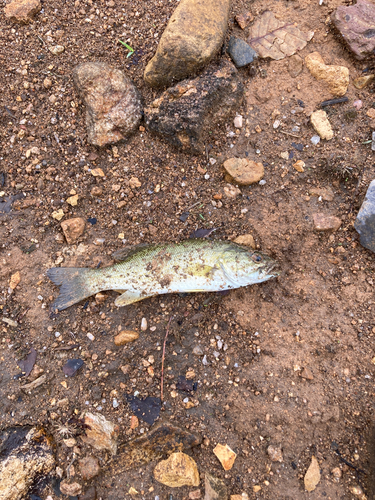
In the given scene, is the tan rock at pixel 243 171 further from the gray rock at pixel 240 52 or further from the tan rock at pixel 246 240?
the gray rock at pixel 240 52

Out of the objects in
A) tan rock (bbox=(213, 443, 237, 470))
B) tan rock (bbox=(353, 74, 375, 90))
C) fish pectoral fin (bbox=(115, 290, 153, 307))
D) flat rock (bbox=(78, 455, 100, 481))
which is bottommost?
tan rock (bbox=(213, 443, 237, 470))

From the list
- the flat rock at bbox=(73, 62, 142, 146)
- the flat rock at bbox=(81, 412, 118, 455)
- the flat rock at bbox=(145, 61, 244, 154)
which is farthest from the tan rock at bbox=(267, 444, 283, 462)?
the flat rock at bbox=(73, 62, 142, 146)

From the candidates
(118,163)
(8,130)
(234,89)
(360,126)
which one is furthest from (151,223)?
(360,126)

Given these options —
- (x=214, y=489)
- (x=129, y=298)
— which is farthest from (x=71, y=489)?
(x=129, y=298)

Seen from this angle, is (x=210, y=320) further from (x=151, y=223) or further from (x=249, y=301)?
(x=151, y=223)

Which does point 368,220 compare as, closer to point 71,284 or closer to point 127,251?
point 127,251

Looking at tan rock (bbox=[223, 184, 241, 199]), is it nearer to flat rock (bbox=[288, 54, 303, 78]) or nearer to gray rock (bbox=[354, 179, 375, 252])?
gray rock (bbox=[354, 179, 375, 252])
